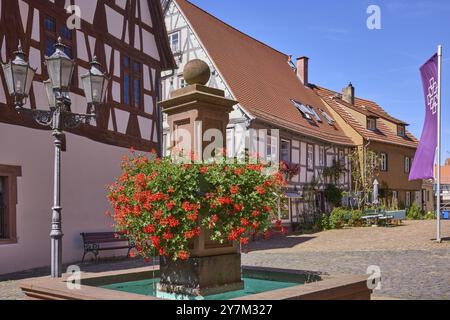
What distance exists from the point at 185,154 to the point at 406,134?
106ft

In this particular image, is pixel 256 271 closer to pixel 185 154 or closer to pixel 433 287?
pixel 185 154

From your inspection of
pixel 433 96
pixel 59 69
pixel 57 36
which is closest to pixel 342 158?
pixel 433 96

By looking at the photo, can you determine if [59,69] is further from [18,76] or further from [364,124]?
[364,124]

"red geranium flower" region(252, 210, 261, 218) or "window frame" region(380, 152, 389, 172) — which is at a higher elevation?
"window frame" region(380, 152, 389, 172)

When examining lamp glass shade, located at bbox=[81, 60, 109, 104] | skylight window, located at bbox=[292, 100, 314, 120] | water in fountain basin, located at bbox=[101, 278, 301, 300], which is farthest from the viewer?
skylight window, located at bbox=[292, 100, 314, 120]

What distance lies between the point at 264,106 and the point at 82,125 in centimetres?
1088

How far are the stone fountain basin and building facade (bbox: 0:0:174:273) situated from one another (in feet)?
18.5

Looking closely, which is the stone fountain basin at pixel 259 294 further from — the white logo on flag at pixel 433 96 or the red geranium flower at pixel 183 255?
the white logo on flag at pixel 433 96

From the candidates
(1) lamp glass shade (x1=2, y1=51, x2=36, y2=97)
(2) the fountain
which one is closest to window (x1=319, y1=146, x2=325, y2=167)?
(2) the fountain

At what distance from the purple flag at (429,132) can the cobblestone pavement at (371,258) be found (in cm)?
225

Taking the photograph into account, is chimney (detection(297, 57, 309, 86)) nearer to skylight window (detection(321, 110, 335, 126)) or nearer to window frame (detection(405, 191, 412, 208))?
skylight window (detection(321, 110, 335, 126))

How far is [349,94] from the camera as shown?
34.6m

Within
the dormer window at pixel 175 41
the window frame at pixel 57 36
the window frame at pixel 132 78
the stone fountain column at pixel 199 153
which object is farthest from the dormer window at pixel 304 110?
the stone fountain column at pixel 199 153

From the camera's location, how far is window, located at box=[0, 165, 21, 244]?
11875 millimetres
